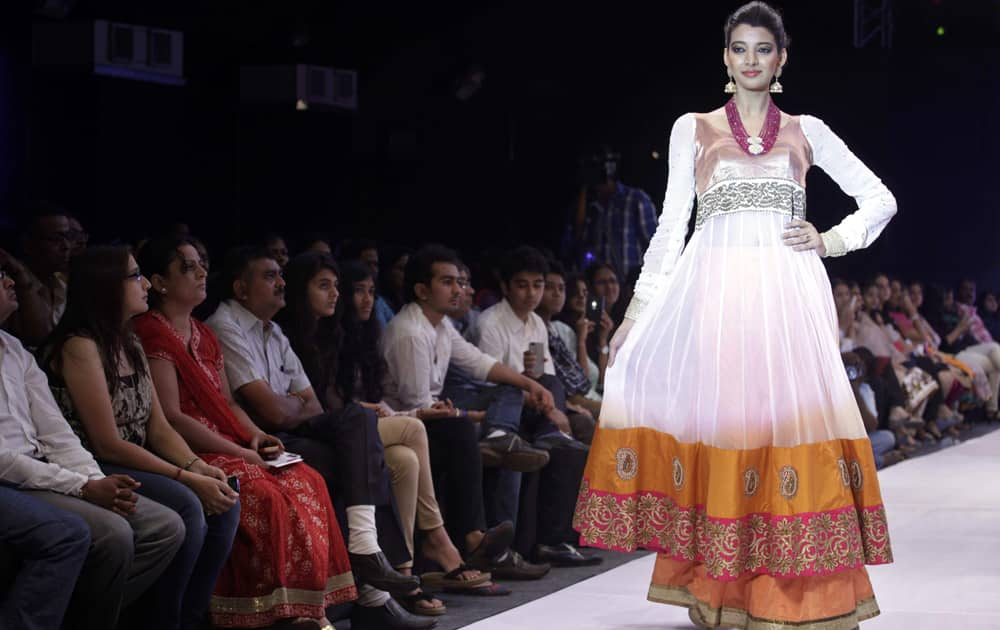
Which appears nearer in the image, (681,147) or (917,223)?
(681,147)

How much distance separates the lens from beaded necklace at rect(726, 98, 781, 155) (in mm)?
2854

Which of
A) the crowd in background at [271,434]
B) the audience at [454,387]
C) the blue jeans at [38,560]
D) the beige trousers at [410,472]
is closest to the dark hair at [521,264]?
the crowd in background at [271,434]

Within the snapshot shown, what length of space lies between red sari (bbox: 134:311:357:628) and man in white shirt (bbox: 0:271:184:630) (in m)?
0.29

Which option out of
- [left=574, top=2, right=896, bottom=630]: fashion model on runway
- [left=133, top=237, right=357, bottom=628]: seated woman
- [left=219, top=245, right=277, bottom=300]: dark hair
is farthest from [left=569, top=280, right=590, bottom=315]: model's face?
[left=574, top=2, right=896, bottom=630]: fashion model on runway

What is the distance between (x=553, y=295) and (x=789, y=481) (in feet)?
7.85

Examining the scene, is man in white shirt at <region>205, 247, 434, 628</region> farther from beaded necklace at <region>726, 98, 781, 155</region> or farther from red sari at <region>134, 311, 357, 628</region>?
beaded necklace at <region>726, 98, 781, 155</region>

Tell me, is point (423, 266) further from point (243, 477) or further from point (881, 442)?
point (881, 442)

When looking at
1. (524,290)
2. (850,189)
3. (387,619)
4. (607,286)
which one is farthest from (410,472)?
(607,286)

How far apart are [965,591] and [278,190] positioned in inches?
220

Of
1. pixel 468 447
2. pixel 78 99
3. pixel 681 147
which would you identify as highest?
pixel 78 99

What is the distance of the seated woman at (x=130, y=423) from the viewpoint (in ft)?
9.41

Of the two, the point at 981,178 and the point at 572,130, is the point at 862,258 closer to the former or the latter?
the point at 981,178

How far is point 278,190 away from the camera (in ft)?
27.4

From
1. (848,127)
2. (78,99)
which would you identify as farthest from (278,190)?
(848,127)
